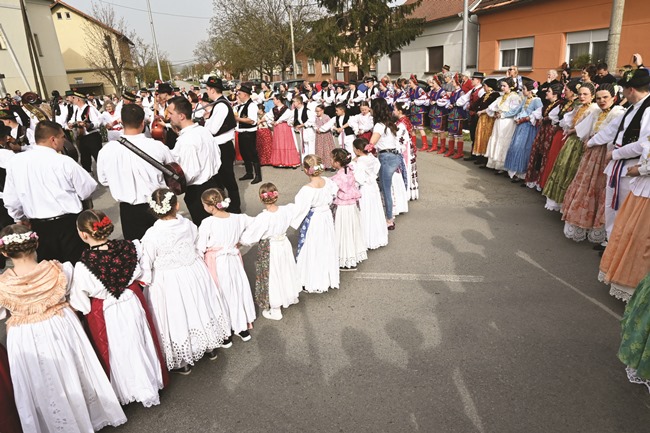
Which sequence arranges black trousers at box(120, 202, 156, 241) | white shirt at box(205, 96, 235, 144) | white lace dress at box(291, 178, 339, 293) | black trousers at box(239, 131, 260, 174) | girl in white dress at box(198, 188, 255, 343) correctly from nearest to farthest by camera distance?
girl in white dress at box(198, 188, 255, 343), black trousers at box(120, 202, 156, 241), white lace dress at box(291, 178, 339, 293), white shirt at box(205, 96, 235, 144), black trousers at box(239, 131, 260, 174)

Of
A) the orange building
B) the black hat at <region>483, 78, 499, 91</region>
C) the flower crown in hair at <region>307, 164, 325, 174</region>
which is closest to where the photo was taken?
the flower crown in hair at <region>307, 164, 325, 174</region>

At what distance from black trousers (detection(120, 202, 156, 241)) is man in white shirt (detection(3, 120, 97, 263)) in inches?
15.6

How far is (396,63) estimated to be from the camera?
2880 centimetres

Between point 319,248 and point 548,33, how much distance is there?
16.5m

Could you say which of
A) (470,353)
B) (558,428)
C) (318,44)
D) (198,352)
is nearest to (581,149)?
(470,353)

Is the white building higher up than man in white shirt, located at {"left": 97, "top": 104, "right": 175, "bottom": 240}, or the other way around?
the white building

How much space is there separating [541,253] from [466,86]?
6440mm

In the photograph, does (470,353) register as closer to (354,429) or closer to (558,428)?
(558,428)

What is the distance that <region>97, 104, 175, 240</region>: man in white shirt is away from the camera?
13.5ft

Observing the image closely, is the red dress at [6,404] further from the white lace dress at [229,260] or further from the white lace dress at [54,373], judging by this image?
the white lace dress at [229,260]

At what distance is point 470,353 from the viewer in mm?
3686

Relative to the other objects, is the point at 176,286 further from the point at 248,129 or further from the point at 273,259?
the point at 248,129

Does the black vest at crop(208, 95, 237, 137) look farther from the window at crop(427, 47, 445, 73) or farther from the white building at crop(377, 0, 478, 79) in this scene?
the window at crop(427, 47, 445, 73)

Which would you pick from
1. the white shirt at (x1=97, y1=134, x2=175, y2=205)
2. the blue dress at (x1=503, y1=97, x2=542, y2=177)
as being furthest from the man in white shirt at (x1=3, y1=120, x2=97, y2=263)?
the blue dress at (x1=503, y1=97, x2=542, y2=177)
